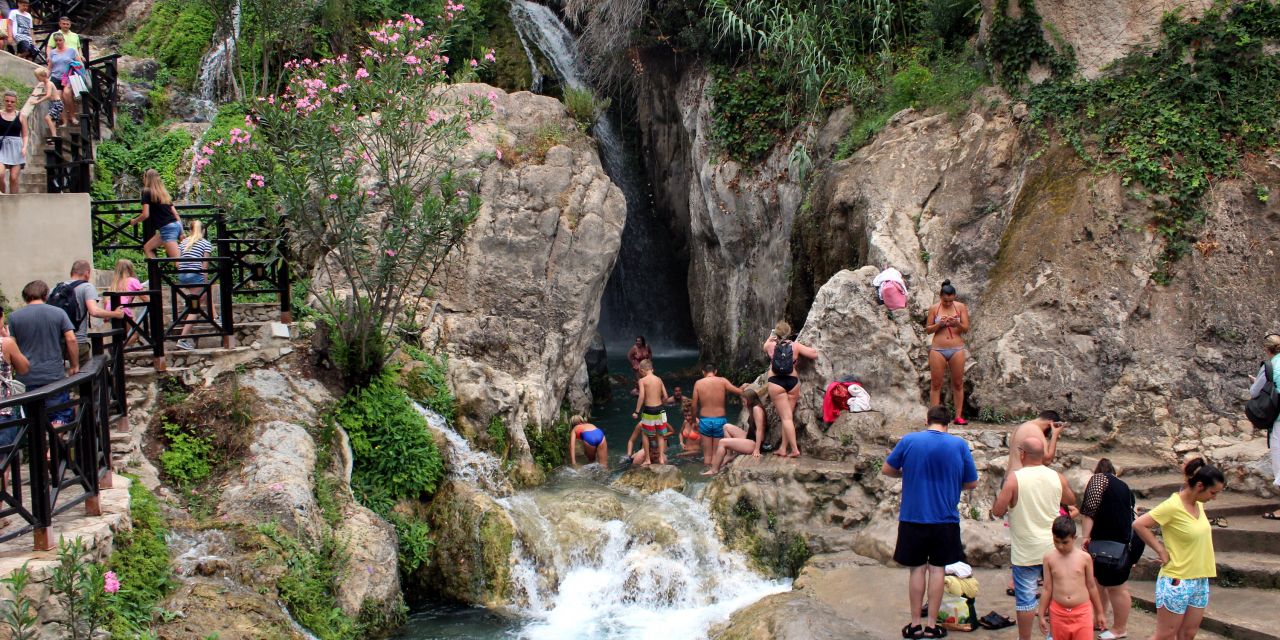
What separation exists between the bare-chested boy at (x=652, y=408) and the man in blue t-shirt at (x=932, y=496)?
5527mm

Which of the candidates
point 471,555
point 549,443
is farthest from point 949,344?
point 471,555

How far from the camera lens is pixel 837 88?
53.0 ft

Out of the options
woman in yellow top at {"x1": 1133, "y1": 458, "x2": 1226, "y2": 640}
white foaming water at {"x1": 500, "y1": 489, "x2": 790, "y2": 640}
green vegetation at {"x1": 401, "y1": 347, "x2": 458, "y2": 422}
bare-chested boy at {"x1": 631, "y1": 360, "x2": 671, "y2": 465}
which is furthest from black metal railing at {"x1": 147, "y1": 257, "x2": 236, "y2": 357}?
woman in yellow top at {"x1": 1133, "y1": 458, "x2": 1226, "y2": 640}

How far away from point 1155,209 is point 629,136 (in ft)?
38.8

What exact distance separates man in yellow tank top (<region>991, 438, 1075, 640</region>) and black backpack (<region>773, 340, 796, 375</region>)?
A: 15.7ft

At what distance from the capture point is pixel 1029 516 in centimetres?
668

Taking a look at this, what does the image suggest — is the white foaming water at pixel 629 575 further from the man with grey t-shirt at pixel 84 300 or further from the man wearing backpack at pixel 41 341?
the man wearing backpack at pixel 41 341

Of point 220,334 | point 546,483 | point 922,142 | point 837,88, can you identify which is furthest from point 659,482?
point 837,88

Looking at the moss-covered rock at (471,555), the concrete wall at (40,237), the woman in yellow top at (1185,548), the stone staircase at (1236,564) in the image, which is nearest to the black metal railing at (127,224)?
the concrete wall at (40,237)

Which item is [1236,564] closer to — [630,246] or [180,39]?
[630,246]

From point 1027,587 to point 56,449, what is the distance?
21.6 feet

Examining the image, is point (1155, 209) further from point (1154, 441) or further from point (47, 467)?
point (47, 467)

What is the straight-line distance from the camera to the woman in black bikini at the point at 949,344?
11.0m

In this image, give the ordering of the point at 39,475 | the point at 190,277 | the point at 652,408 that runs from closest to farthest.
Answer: the point at 39,475 → the point at 190,277 → the point at 652,408
